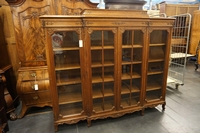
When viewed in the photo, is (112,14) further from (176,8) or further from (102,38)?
(176,8)

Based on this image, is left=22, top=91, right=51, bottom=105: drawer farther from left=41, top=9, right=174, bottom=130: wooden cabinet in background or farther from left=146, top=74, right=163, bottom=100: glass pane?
left=146, top=74, right=163, bottom=100: glass pane

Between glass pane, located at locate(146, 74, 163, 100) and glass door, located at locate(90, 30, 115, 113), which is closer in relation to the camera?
glass door, located at locate(90, 30, 115, 113)

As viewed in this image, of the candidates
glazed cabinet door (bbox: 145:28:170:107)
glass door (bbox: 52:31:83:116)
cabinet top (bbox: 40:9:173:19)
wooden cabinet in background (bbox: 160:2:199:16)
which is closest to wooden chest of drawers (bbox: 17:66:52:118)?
glass door (bbox: 52:31:83:116)

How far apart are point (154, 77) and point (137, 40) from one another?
0.81 metres

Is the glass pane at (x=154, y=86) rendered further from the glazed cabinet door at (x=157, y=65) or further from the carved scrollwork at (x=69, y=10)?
the carved scrollwork at (x=69, y=10)

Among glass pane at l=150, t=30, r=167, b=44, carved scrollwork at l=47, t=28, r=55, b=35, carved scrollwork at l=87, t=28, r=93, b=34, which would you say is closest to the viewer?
carved scrollwork at l=47, t=28, r=55, b=35

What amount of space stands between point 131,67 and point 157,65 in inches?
21.7

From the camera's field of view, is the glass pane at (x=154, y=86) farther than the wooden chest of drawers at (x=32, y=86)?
Yes

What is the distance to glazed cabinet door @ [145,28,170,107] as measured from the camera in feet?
7.37

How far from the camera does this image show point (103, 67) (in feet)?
6.69

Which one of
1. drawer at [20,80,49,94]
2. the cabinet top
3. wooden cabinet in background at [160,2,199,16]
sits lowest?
drawer at [20,80,49,94]

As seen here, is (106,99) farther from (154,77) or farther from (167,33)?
(167,33)

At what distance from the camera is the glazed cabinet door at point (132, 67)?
2.05 m

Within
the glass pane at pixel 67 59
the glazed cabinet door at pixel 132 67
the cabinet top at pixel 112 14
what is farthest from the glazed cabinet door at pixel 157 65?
the glass pane at pixel 67 59
